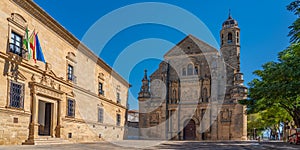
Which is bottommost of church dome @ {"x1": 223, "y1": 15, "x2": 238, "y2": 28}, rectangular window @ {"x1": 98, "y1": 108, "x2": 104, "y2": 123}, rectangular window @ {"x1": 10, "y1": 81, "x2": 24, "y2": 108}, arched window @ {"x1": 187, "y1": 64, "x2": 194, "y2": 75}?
rectangular window @ {"x1": 98, "y1": 108, "x2": 104, "y2": 123}

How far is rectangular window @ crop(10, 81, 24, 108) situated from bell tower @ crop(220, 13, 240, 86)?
31.7m

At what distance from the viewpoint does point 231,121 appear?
37.3 m

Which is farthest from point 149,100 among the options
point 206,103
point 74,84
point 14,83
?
point 14,83

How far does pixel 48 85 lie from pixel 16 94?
3.26 m

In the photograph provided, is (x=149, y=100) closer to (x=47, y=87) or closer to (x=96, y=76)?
(x=96, y=76)

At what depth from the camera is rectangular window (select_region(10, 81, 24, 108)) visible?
563 inches

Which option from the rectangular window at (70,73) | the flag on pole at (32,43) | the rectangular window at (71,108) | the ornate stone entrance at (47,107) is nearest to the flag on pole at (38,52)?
the flag on pole at (32,43)

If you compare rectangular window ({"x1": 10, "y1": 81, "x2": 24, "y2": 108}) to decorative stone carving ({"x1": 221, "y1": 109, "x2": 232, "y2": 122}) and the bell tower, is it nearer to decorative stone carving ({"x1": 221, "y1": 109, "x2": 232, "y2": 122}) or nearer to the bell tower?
decorative stone carving ({"x1": 221, "y1": 109, "x2": 232, "y2": 122})

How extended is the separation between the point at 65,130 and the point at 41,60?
5.73 meters

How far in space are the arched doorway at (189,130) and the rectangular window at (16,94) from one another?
28.8 meters

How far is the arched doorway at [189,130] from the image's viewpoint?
1589 inches

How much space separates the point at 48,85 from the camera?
17.9 metres

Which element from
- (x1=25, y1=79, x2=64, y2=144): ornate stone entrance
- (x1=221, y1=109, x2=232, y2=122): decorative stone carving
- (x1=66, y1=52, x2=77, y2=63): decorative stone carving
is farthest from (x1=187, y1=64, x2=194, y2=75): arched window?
(x1=25, y1=79, x2=64, y2=144): ornate stone entrance

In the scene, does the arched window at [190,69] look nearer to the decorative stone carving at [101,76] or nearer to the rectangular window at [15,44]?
the decorative stone carving at [101,76]
